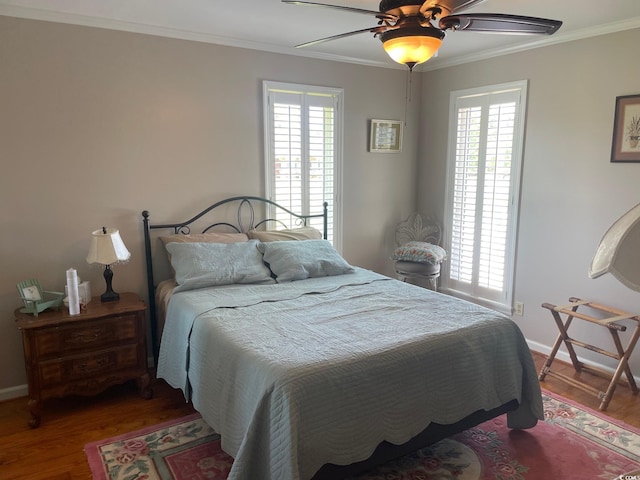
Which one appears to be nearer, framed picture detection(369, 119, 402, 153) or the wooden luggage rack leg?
the wooden luggage rack leg

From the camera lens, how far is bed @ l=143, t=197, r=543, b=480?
189cm

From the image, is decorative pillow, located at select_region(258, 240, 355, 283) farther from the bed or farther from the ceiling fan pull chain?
the ceiling fan pull chain

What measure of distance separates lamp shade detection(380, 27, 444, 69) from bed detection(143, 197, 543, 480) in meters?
1.30

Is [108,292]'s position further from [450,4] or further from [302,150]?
[450,4]

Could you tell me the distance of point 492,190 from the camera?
4008mm

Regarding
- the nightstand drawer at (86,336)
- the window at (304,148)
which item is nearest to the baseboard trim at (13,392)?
the nightstand drawer at (86,336)

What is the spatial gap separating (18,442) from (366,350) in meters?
2.04

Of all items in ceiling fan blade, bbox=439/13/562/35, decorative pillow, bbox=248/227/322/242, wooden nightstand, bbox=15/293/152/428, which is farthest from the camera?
decorative pillow, bbox=248/227/322/242

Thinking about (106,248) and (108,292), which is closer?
(106,248)

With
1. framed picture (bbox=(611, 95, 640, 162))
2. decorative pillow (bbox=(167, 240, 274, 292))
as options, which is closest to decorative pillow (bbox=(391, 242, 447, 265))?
decorative pillow (bbox=(167, 240, 274, 292))

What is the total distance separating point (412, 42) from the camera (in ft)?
6.46

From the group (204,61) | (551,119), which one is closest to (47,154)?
(204,61)

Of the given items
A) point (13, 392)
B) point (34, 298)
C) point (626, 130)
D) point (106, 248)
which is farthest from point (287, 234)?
point (626, 130)

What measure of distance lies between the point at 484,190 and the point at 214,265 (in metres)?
2.40
